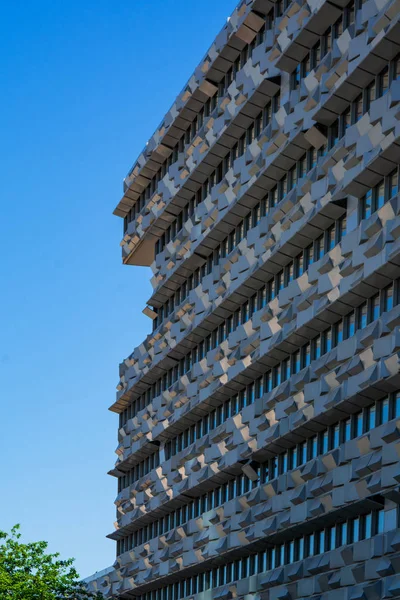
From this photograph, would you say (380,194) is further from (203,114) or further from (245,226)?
(203,114)

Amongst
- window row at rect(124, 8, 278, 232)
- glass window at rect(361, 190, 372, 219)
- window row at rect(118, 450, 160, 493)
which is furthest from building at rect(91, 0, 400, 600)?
window row at rect(118, 450, 160, 493)

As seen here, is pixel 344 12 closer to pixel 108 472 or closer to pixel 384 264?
pixel 384 264

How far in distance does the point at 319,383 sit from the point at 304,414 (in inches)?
73.5

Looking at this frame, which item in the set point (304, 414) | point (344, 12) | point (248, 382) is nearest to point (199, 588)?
point (248, 382)

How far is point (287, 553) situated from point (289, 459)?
12.9ft

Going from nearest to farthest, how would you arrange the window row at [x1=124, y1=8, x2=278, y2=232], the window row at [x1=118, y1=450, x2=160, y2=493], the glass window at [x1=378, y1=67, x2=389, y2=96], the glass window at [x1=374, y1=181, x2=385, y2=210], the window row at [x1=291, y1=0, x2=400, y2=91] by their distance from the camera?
the window row at [x1=291, y1=0, x2=400, y2=91] → the glass window at [x1=374, y1=181, x2=385, y2=210] → the glass window at [x1=378, y1=67, x2=389, y2=96] → the window row at [x1=124, y1=8, x2=278, y2=232] → the window row at [x1=118, y1=450, x2=160, y2=493]

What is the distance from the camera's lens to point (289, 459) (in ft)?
168

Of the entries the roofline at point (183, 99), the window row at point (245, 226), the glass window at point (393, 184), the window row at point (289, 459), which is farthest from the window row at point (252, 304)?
the roofline at point (183, 99)

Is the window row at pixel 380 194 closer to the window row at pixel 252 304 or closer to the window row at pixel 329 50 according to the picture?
the window row at pixel 252 304

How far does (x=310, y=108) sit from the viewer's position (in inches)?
1959

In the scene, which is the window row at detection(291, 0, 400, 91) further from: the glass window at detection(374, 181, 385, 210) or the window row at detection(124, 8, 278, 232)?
the window row at detection(124, 8, 278, 232)

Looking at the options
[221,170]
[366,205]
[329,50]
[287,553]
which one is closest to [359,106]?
[329,50]

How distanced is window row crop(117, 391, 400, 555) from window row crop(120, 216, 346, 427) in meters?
7.30

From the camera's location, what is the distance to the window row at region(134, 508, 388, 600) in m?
43.1
